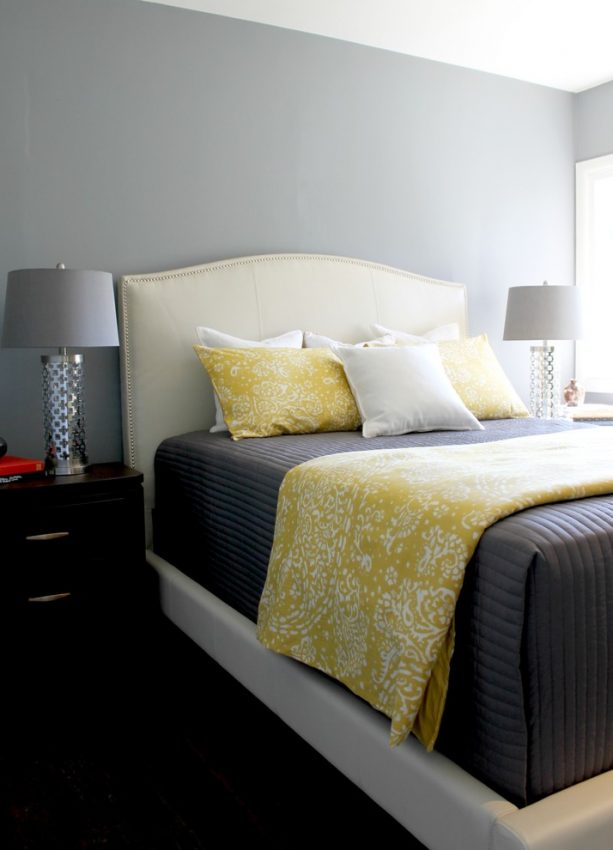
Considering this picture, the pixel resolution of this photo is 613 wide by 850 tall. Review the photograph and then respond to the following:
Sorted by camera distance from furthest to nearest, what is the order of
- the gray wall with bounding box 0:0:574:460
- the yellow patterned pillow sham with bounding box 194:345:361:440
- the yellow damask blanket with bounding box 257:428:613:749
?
the gray wall with bounding box 0:0:574:460 < the yellow patterned pillow sham with bounding box 194:345:361:440 < the yellow damask blanket with bounding box 257:428:613:749

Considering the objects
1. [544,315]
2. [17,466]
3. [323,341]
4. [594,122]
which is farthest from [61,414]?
[594,122]

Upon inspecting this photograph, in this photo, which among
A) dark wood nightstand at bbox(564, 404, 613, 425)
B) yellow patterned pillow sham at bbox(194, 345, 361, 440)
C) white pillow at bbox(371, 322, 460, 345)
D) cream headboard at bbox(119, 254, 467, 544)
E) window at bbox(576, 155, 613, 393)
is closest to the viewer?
yellow patterned pillow sham at bbox(194, 345, 361, 440)

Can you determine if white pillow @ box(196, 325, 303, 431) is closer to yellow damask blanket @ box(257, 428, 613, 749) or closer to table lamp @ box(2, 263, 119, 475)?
table lamp @ box(2, 263, 119, 475)

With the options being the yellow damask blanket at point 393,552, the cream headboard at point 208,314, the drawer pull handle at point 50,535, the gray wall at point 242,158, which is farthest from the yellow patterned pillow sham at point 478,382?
the drawer pull handle at point 50,535

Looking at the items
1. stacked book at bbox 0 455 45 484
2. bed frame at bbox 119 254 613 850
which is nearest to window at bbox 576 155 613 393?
bed frame at bbox 119 254 613 850

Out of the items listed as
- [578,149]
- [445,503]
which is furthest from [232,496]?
[578,149]

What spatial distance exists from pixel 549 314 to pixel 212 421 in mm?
1660

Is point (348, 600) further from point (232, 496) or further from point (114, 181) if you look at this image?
point (114, 181)

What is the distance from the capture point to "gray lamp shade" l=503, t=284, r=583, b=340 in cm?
369

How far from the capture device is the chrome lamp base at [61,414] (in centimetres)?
262

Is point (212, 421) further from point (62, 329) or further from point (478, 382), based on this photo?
point (478, 382)

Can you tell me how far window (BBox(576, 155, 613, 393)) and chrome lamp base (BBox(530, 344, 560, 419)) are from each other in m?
0.60

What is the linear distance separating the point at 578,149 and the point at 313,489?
129 inches

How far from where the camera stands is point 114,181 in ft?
9.93
